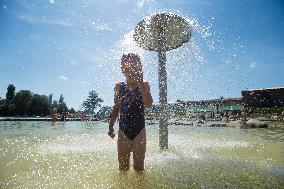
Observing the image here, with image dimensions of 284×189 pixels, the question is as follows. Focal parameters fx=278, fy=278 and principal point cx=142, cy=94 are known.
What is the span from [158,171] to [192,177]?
56 centimetres

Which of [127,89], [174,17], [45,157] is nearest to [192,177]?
[127,89]

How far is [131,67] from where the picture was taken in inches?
152

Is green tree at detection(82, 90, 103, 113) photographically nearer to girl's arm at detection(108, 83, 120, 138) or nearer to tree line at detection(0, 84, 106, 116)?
tree line at detection(0, 84, 106, 116)

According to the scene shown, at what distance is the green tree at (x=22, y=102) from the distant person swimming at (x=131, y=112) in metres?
65.3

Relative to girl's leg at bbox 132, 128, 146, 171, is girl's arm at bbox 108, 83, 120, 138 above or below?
above

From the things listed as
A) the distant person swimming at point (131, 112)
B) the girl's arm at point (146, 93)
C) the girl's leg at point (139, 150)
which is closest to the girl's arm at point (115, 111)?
the distant person swimming at point (131, 112)

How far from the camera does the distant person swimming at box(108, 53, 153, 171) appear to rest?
3.71 m

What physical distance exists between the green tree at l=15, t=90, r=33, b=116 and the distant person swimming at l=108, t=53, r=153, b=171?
65.3 metres

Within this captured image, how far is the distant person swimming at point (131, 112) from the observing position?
371 cm

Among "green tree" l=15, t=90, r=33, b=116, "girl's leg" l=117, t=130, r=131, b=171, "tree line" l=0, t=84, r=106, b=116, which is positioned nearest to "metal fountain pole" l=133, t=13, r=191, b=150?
"girl's leg" l=117, t=130, r=131, b=171

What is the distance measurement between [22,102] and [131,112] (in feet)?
215

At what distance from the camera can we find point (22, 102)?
63531 mm

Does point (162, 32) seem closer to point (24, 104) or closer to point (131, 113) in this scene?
point (131, 113)

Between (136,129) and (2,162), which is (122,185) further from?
(2,162)
